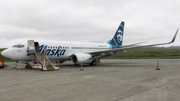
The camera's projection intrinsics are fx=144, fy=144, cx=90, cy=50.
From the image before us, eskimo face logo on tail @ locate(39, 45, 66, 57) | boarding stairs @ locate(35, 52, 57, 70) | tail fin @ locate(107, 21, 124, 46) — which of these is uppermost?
tail fin @ locate(107, 21, 124, 46)

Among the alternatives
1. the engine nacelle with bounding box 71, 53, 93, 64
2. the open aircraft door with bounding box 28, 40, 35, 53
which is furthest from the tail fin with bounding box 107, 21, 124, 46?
the open aircraft door with bounding box 28, 40, 35, 53

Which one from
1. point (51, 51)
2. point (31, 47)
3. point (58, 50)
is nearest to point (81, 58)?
A: point (58, 50)

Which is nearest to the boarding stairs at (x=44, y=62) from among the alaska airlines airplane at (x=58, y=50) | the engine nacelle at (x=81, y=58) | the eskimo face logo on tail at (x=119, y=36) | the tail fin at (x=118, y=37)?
the alaska airlines airplane at (x=58, y=50)

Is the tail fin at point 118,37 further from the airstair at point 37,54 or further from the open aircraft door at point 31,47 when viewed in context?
the open aircraft door at point 31,47

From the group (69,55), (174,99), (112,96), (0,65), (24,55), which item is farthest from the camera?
(69,55)

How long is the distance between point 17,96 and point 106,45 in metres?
18.9

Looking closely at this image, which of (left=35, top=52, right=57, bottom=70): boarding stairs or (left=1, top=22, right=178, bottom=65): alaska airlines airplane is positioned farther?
(left=1, top=22, right=178, bottom=65): alaska airlines airplane

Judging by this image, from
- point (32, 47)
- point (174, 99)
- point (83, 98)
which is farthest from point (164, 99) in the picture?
point (32, 47)

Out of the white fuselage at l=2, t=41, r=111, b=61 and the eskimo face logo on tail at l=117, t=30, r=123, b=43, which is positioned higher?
the eskimo face logo on tail at l=117, t=30, r=123, b=43

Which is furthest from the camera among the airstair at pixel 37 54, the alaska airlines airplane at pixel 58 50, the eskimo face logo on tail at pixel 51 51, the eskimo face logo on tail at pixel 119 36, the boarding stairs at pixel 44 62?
the eskimo face logo on tail at pixel 119 36

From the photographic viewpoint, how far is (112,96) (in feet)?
17.3

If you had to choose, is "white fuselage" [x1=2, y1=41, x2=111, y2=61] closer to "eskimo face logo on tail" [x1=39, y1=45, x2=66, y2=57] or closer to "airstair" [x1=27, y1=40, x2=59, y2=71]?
"eskimo face logo on tail" [x1=39, y1=45, x2=66, y2=57]

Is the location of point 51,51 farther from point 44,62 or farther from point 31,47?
point 44,62

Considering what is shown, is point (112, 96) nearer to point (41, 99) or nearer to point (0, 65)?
point (41, 99)
